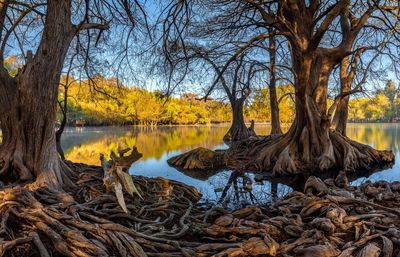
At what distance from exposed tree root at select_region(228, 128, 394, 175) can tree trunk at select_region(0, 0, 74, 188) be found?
5.64 metres

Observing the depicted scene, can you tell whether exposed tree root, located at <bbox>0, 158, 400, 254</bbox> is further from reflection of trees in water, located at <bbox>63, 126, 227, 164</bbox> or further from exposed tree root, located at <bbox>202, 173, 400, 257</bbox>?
reflection of trees in water, located at <bbox>63, 126, 227, 164</bbox>

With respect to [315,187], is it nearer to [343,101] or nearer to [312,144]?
[312,144]

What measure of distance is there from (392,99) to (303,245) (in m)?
71.7

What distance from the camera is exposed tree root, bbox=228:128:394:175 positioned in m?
8.50

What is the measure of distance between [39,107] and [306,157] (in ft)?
22.4

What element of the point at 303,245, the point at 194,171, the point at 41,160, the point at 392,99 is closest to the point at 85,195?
the point at 41,160

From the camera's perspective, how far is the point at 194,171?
356 inches

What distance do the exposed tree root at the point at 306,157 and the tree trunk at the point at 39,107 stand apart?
564cm

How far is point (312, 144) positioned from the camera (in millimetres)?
8977

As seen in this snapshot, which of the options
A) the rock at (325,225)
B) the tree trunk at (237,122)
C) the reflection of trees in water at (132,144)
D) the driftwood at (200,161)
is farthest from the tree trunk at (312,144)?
the tree trunk at (237,122)

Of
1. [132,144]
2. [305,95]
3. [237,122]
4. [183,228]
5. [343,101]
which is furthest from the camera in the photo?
[237,122]

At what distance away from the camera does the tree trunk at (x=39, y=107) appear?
469cm

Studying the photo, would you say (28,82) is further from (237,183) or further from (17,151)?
(237,183)

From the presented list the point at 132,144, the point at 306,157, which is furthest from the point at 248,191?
the point at 132,144
